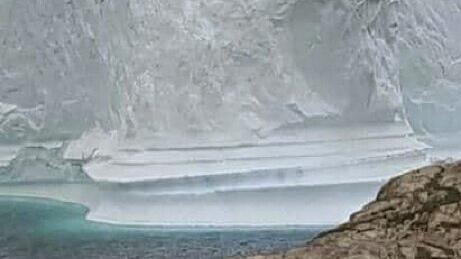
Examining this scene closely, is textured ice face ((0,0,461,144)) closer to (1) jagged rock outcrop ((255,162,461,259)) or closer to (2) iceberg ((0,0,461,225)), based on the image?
(2) iceberg ((0,0,461,225))

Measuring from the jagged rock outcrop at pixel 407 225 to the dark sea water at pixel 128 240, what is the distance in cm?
334

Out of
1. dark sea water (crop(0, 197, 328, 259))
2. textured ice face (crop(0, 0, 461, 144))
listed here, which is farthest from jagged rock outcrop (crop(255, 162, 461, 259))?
textured ice face (crop(0, 0, 461, 144))

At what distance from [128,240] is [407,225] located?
15.0ft

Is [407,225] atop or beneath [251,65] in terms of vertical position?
beneath

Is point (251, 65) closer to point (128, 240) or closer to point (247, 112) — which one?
point (247, 112)

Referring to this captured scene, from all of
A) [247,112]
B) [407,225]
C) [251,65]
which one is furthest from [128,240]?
[407,225]

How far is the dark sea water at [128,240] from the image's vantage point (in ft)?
16.1

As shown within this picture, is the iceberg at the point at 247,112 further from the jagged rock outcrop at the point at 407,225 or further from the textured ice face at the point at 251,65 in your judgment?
the jagged rock outcrop at the point at 407,225

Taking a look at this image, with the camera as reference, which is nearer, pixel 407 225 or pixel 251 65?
pixel 407 225

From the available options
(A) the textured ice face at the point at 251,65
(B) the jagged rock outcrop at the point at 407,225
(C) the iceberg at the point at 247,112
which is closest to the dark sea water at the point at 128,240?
(C) the iceberg at the point at 247,112

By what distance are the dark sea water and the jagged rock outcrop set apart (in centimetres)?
334

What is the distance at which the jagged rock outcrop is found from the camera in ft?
3.09

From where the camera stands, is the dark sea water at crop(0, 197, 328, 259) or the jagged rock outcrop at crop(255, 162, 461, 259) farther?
the dark sea water at crop(0, 197, 328, 259)

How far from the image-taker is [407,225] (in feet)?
3.24
